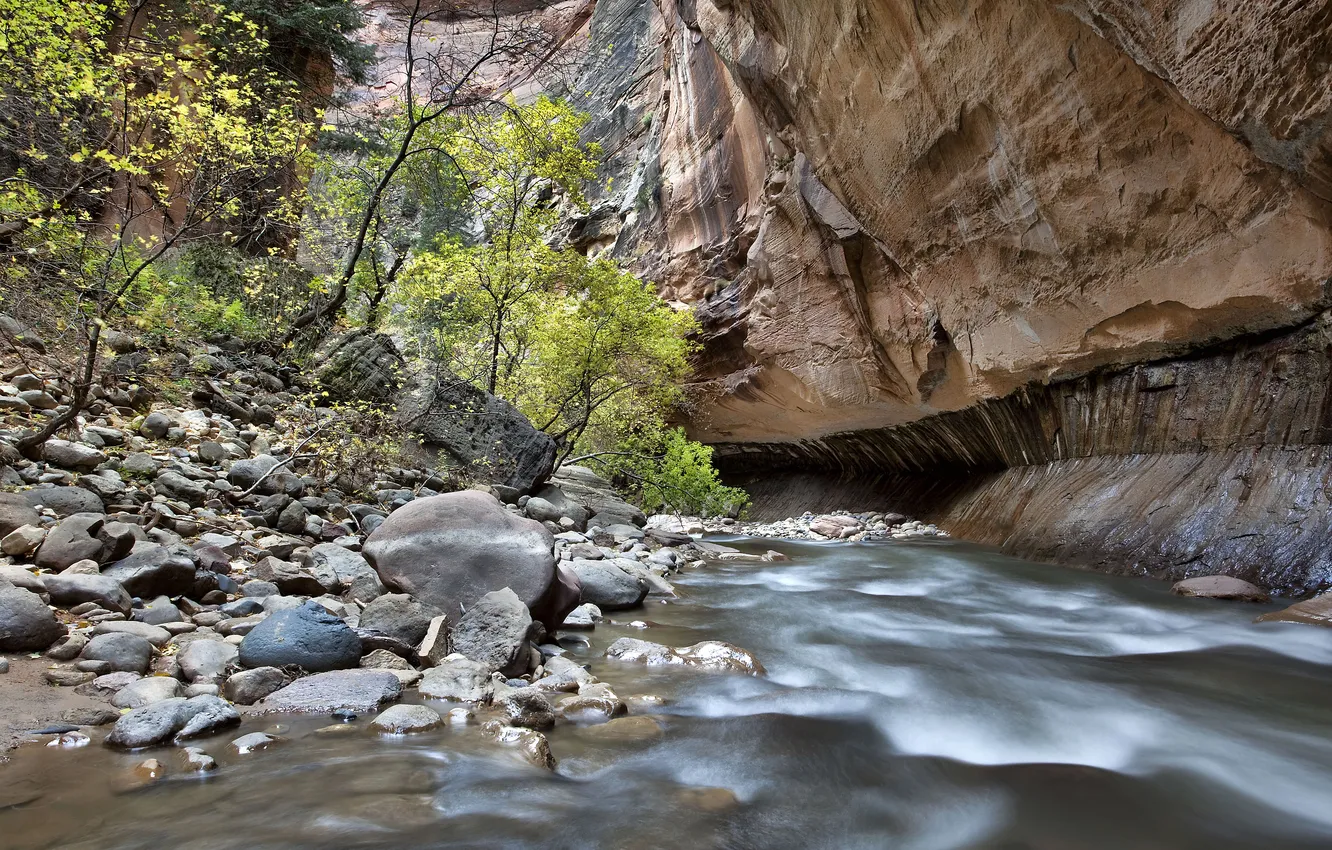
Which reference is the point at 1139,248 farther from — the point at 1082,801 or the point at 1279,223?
the point at 1082,801

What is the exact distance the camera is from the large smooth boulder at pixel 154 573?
3.56m

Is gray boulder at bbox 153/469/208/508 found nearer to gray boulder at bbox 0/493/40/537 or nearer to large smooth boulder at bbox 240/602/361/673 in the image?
gray boulder at bbox 0/493/40/537

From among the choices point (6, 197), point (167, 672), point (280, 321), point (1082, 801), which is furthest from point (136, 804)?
point (280, 321)

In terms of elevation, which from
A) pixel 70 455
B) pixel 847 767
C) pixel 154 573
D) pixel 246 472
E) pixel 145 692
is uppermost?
pixel 70 455

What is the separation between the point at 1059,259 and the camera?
8469 millimetres

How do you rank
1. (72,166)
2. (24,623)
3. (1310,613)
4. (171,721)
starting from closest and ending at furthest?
1. (171,721)
2. (24,623)
3. (1310,613)
4. (72,166)

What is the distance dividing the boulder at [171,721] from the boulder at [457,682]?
31.6 inches

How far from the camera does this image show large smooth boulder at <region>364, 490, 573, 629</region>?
4.25 metres

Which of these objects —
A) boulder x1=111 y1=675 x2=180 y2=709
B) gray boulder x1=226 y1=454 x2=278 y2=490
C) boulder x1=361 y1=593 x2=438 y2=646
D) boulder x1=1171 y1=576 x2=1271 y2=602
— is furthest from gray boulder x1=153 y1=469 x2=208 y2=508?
boulder x1=1171 y1=576 x2=1271 y2=602

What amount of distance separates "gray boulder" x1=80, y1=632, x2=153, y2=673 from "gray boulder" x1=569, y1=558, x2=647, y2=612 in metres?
3.03

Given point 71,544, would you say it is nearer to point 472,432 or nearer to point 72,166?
point 72,166

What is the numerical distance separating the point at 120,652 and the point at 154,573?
777 millimetres

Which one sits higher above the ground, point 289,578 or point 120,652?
point 289,578

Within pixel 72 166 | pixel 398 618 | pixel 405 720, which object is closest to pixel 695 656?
pixel 398 618
